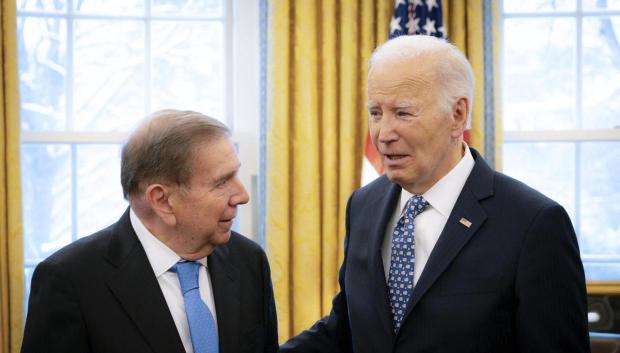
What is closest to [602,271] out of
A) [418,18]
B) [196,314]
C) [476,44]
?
[476,44]

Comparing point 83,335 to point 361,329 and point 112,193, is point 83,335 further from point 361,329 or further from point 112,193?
point 112,193

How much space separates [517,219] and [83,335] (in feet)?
3.40

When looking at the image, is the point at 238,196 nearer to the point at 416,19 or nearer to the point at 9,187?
the point at 416,19

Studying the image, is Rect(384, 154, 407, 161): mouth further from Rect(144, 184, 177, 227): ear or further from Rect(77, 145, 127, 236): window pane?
Rect(77, 145, 127, 236): window pane

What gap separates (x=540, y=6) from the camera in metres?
4.07

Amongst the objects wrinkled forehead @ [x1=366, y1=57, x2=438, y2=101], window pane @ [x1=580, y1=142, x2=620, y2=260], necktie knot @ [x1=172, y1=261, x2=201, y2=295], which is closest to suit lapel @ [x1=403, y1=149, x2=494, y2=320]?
wrinkled forehead @ [x1=366, y1=57, x2=438, y2=101]

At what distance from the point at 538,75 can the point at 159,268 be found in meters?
3.03

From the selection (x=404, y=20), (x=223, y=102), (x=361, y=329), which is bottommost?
(x=361, y=329)

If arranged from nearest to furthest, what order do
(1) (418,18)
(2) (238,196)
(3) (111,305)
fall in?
(3) (111,305)
(2) (238,196)
(1) (418,18)

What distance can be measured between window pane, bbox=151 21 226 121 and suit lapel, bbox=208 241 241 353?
2.28 meters

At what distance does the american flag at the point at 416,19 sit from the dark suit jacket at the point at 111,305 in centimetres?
200

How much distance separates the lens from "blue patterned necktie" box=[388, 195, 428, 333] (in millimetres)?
1777

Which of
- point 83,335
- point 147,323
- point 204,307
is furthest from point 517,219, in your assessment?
point 83,335

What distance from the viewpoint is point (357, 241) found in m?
1.96
